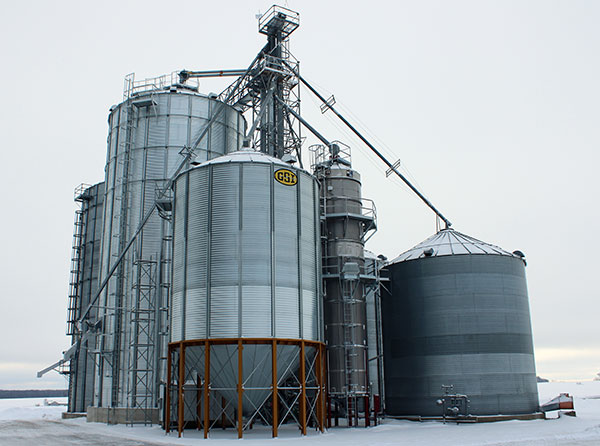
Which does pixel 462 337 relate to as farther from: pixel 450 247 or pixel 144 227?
pixel 144 227

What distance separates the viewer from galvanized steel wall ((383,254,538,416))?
36.8 metres

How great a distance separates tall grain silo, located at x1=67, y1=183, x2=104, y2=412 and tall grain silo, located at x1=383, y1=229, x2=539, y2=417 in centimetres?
2444

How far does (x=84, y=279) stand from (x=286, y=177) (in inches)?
1130

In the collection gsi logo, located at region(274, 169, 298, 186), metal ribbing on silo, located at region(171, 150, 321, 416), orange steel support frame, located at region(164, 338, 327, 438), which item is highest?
gsi logo, located at region(274, 169, 298, 186)

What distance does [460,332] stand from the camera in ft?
123

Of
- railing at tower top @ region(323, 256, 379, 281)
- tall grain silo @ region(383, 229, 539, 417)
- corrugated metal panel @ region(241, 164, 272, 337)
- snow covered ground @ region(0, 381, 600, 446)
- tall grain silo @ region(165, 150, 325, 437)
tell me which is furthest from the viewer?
tall grain silo @ region(383, 229, 539, 417)

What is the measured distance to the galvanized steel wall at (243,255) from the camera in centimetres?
2847

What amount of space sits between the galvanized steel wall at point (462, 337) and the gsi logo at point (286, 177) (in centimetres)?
1316

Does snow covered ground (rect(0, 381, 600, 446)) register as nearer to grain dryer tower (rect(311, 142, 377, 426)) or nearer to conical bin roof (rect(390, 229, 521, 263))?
grain dryer tower (rect(311, 142, 377, 426))

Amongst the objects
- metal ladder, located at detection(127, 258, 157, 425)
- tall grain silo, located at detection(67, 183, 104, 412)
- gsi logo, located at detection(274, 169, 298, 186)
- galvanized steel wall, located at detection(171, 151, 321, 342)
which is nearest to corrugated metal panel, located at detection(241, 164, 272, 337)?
galvanized steel wall, located at detection(171, 151, 321, 342)

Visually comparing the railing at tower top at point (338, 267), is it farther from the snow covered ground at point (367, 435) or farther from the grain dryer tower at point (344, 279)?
the snow covered ground at point (367, 435)

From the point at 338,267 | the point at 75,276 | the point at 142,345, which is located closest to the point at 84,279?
the point at 75,276

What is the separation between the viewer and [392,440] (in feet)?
84.7

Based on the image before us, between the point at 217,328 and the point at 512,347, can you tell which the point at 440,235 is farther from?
the point at 217,328
